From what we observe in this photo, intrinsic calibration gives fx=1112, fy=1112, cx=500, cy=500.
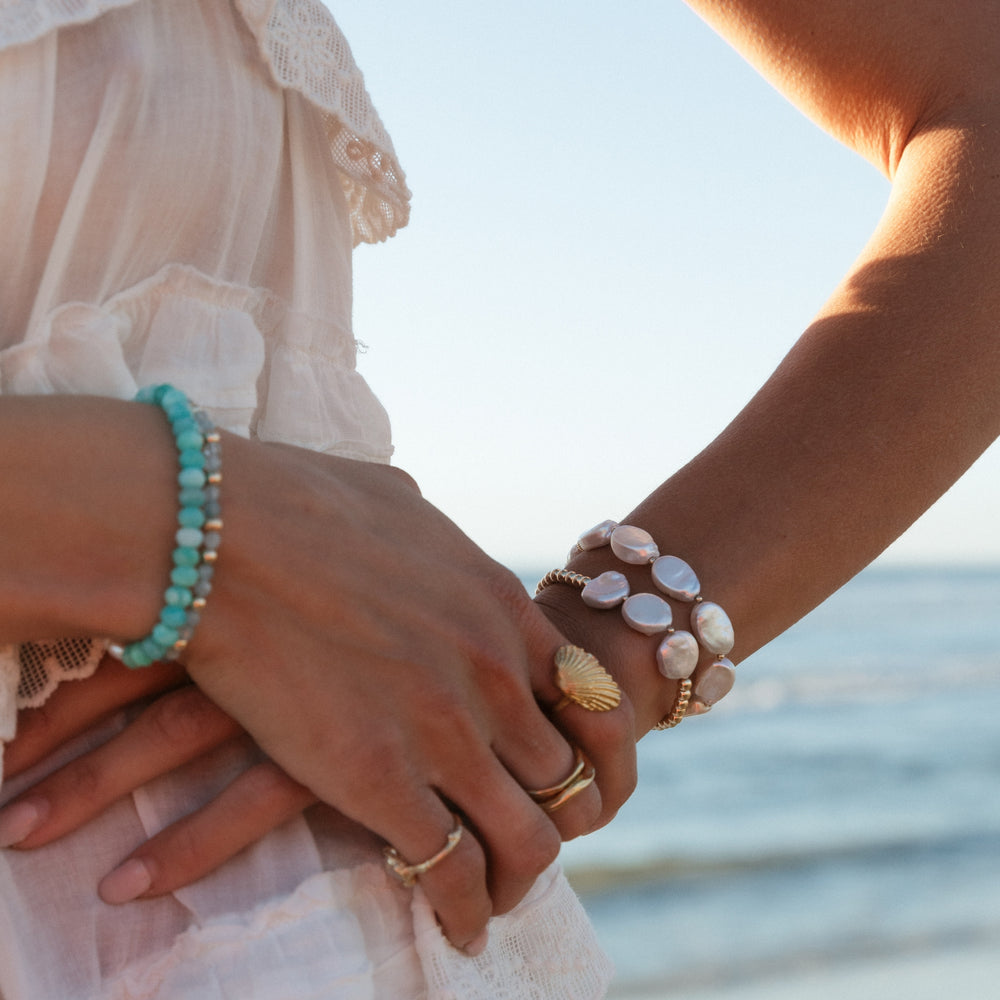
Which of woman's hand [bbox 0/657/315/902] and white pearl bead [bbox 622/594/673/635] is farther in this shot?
white pearl bead [bbox 622/594/673/635]

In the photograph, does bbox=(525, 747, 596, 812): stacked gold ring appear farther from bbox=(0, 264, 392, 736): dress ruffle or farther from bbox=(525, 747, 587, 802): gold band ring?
bbox=(0, 264, 392, 736): dress ruffle

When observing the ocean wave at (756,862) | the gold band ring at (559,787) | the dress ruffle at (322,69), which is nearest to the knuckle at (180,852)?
the gold band ring at (559,787)

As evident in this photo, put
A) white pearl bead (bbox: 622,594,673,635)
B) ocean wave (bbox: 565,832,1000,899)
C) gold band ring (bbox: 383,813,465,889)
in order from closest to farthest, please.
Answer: gold band ring (bbox: 383,813,465,889) → white pearl bead (bbox: 622,594,673,635) → ocean wave (bbox: 565,832,1000,899)

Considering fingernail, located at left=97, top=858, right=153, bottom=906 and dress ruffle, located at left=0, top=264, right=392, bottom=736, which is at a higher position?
dress ruffle, located at left=0, top=264, right=392, bottom=736

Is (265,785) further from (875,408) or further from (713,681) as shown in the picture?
(875,408)

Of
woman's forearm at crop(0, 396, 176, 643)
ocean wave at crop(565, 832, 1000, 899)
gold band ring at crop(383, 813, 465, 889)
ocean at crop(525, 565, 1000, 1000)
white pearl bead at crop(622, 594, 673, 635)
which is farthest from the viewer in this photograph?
ocean wave at crop(565, 832, 1000, 899)

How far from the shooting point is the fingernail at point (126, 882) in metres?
0.71

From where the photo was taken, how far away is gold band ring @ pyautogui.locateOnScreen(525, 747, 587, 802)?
2.67 ft

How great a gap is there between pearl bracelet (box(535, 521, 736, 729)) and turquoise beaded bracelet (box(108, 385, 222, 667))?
34cm

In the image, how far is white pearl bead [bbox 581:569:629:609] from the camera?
92 centimetres

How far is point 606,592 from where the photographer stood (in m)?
0.92

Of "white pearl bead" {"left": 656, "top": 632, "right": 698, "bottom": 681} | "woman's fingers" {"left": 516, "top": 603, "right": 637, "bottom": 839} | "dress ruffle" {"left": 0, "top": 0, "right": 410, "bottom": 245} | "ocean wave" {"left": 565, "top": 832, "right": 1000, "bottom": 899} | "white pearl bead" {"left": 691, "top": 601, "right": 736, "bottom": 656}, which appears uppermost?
"dress ruffle" {"left": 0, "top": 0, "right": 410, "bottom": 245}

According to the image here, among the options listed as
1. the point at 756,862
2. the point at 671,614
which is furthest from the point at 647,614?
the point at 756,862

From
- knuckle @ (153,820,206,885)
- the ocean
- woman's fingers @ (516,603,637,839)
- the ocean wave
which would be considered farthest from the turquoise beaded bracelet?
the ocean wave
